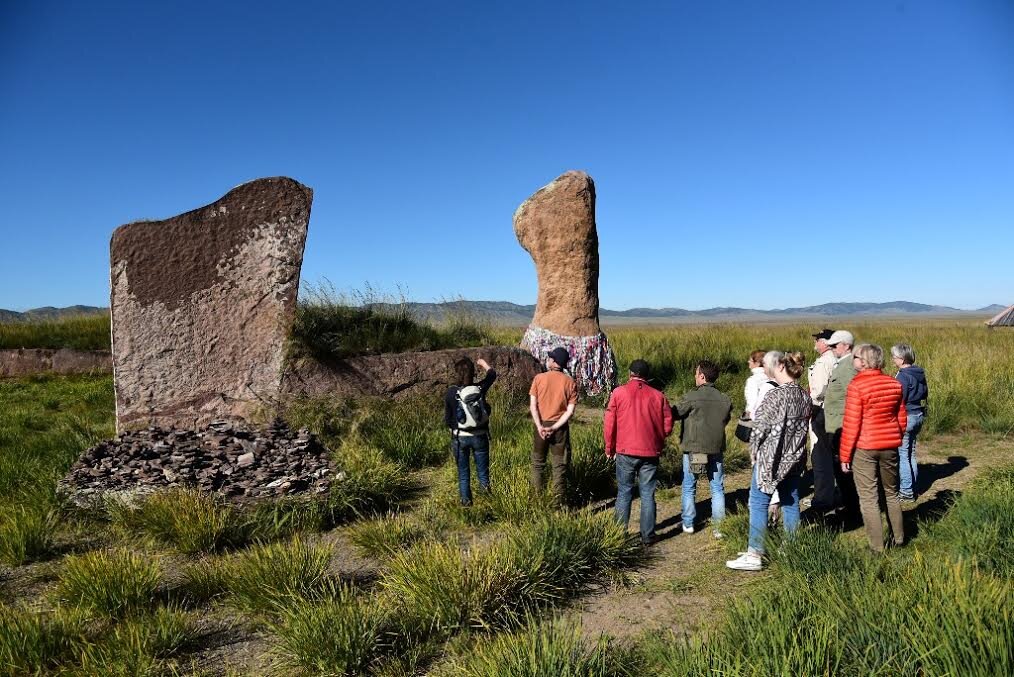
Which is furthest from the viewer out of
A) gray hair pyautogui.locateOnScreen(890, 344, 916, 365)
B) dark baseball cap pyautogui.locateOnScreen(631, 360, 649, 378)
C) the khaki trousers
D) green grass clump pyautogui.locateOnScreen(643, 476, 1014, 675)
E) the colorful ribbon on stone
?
the colorful ribbon on stone

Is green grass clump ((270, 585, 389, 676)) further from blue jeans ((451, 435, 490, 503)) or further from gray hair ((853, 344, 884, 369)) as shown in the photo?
gray hair ((853, 344, 884, 369))

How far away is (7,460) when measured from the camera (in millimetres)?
6113

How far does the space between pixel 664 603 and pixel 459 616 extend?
3.95ft

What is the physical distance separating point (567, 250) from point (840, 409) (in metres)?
5.79

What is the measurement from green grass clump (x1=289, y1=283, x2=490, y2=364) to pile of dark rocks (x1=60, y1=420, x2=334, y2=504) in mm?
1596

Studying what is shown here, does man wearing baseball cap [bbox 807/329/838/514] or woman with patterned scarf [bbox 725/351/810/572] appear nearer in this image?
woman with patterned scarf [bbox 725/351/810/572]

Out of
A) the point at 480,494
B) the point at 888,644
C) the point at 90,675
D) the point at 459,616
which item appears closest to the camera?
the point at 888,644

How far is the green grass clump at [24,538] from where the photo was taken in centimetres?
430

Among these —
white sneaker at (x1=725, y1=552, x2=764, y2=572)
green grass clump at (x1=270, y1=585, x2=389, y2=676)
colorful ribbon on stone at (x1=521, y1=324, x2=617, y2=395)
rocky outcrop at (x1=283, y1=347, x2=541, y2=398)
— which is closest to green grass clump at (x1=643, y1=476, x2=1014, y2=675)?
white sneaker at (x1=725, y1=552, x2=764, y2=572)

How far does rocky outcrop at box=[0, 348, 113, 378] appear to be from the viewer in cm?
1248

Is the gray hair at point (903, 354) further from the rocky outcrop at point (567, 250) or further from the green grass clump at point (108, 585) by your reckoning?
Result: the green grass clump at point (108, 585)

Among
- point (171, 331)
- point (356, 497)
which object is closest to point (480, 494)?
point (356, 497)

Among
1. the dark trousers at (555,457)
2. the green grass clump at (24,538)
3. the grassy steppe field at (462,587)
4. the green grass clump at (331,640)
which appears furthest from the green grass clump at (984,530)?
the green grass clump at (24,538)

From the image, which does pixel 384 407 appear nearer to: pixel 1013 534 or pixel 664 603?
pixel 664 603
